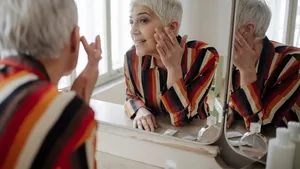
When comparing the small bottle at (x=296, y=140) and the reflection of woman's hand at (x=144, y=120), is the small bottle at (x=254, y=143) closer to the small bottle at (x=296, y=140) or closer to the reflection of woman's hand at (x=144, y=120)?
the small bottle at (x=296, y=140)

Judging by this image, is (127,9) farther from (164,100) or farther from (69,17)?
(69,17)

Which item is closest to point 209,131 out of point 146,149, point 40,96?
point 146,149

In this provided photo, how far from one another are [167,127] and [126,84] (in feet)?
0.58

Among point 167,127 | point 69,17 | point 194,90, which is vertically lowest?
point 167,127

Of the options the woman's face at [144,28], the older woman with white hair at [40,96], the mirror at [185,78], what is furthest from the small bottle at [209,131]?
the older woman with white hair at [40,96]

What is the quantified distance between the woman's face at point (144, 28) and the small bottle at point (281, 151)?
39cm

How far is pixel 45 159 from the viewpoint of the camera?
521mm

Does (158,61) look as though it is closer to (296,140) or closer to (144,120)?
(144,120)

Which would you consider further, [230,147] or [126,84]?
[126,84]

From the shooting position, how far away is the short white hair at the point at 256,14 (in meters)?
0.78

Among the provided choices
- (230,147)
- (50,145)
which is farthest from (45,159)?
(230,147)

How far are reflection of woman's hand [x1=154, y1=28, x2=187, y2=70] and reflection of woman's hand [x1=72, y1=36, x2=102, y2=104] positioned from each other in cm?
17

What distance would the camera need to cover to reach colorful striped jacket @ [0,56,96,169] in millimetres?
509

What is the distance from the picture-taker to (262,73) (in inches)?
32.0
